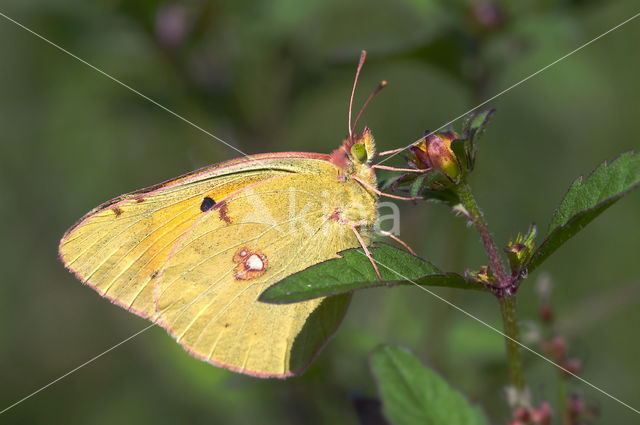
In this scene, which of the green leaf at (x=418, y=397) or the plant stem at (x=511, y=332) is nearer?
the plant stem at (x=511, y=332)

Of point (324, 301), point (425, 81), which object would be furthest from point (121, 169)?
point (324, 301)

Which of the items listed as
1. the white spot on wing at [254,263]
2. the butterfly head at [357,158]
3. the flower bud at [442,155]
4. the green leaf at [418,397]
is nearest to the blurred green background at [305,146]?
the green leaf at [418,397]

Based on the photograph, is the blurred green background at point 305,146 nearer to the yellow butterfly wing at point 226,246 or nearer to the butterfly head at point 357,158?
the yellow butterfly wing at point 226,246

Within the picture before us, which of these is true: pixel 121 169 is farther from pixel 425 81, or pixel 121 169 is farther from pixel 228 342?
pixel 228 342

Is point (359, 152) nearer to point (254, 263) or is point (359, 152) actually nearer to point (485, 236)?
point (254, 263)

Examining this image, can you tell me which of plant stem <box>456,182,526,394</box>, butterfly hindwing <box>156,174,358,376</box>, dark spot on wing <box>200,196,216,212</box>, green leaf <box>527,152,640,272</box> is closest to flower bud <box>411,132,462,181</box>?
plant stem <box>456,182,526,394</box>

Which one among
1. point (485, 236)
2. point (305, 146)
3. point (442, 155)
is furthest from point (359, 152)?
point (305, 146)
